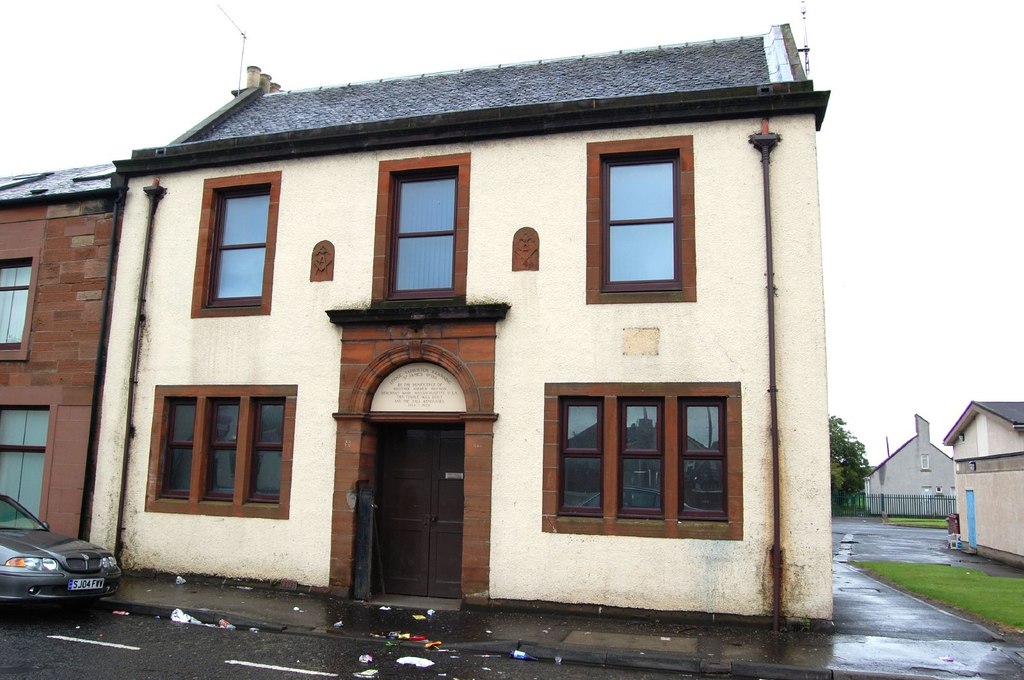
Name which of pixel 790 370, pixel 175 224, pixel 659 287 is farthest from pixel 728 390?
pixel 175 224

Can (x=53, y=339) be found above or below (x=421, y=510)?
above

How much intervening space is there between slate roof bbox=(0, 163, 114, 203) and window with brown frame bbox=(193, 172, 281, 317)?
88.0 inches

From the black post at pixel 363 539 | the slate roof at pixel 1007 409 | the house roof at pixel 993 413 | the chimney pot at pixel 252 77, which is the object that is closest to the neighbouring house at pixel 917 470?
the house roof at pixel 993 413

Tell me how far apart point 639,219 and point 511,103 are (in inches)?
142

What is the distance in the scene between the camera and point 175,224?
1388 centimetres

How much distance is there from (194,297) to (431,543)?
19.1ft

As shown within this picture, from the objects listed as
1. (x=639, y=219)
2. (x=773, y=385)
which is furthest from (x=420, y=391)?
(x=773, y=385)

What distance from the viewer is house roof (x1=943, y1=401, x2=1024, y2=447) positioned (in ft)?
96.8

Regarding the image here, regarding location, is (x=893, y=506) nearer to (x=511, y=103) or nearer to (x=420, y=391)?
(x=511, y=103)

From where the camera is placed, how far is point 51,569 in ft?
32.0

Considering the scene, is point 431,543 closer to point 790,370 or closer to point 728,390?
point 728,390

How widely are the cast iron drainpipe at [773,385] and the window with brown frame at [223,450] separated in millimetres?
7210

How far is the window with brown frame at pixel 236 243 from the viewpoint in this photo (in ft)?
43.6

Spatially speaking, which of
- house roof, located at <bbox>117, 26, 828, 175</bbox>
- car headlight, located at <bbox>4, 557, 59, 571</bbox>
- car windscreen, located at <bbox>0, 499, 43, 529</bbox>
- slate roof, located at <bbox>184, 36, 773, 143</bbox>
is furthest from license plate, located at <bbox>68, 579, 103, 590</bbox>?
slate roof, located at <bbox>184, 36, 773, 143</bbox>
